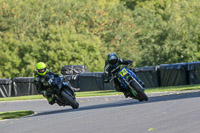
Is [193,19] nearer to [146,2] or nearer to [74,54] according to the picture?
[74,54]

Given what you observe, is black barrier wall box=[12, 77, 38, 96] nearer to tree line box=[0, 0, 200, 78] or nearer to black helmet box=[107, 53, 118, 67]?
tree line box=[0, 0, 200, 78]

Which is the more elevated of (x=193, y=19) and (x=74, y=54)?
(x=193, y=19)

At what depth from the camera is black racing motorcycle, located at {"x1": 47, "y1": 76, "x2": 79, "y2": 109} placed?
47.4ft

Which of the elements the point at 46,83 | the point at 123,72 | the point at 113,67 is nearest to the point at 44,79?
the point at 46,83

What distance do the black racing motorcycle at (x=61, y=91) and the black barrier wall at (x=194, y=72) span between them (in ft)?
41.0

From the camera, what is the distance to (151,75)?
28.7m

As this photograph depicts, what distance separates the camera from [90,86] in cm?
3219

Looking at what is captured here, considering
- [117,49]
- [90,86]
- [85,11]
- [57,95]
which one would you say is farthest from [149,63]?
[57,95]

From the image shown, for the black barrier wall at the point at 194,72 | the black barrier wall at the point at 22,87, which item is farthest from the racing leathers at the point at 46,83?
the black barrier wall at the point at 22,87

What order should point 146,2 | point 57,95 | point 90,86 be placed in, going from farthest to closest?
point 146,2 < point 90,86 < point 57,95

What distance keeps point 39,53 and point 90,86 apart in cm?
1852

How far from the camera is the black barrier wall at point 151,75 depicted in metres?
28.4

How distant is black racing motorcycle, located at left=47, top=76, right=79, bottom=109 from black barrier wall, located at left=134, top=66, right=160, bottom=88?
14113 mm

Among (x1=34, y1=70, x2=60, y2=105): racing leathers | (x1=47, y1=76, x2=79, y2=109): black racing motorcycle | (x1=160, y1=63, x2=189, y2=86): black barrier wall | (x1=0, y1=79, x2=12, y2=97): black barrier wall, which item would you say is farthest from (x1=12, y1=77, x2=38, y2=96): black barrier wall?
(x1=47, y1=76, x2=79, y2=109): black racing motorcycle
